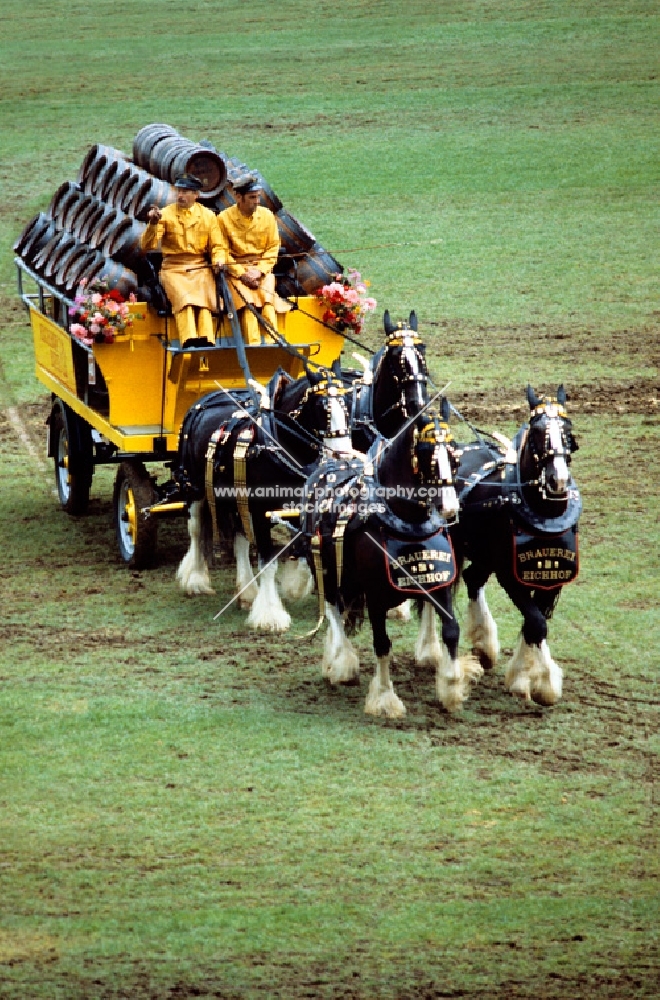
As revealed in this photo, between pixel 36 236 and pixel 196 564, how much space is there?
314cm

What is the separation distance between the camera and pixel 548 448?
321 inches

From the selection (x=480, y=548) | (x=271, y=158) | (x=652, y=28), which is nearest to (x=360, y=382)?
(x=480, y=548)

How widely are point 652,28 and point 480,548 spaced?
800 inches

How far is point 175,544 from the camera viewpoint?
39.2 ft

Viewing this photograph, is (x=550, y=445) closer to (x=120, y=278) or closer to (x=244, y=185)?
(x=244, y=185)

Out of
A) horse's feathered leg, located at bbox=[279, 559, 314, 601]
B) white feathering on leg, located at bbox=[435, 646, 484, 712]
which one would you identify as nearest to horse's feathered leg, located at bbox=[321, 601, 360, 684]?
white feathering on leg, located at bbox=[435, 646, 484, 712]

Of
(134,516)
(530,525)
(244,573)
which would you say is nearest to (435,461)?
(530,525)

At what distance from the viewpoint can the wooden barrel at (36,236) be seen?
41.0 feet

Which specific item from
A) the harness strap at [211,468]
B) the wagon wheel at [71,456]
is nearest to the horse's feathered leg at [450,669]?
the harness strap at [211,468]

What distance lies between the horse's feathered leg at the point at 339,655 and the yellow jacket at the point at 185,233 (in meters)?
3.00

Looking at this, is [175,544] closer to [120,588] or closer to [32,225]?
[120,588]

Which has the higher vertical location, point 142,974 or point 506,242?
point 506,242

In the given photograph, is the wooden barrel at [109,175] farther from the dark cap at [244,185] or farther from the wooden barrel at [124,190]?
the dark cap at [244,185]

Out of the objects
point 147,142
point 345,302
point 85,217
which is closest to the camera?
point 345,302
